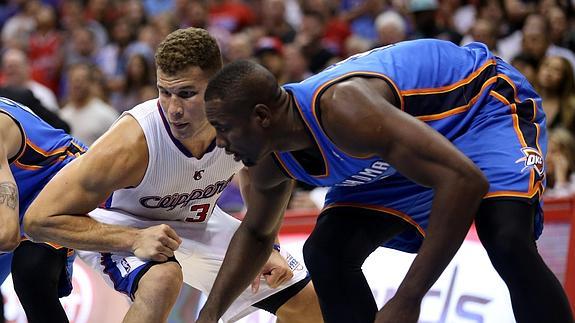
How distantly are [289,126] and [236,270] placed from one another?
2.53 ft

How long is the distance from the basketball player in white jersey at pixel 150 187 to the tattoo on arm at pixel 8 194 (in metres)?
0.24

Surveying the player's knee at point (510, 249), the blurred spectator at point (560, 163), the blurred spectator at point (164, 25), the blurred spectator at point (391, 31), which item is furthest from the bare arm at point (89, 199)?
the blurred spectator at point (164, 25)

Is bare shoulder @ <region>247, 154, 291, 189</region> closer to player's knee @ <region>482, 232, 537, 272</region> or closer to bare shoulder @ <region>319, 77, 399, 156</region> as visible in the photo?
bare shoulder @ <region>319, 77, 399, 156</region>

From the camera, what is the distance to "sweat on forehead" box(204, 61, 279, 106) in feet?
10.7

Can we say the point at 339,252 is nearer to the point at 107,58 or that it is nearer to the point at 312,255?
the point at 312,255

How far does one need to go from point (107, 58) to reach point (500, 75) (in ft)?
27.3

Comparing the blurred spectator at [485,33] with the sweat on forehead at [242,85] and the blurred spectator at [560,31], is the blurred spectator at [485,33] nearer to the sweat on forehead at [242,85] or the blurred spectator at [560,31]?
the blurred spectator at [560,31]

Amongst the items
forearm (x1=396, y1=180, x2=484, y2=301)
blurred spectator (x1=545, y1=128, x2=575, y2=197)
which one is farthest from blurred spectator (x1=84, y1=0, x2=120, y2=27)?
forearm (x1=396, y1=180, x2=484, y2=301)

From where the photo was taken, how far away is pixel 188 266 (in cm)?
471

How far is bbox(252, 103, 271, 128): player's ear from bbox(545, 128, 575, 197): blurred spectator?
3.51 meters

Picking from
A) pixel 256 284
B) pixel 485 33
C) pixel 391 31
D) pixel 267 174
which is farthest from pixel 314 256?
pixel 485 33

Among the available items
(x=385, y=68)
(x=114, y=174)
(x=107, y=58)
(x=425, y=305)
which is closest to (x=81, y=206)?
(x=114, y=174)

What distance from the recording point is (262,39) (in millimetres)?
9562

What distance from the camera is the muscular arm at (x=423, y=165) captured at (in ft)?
10.2
